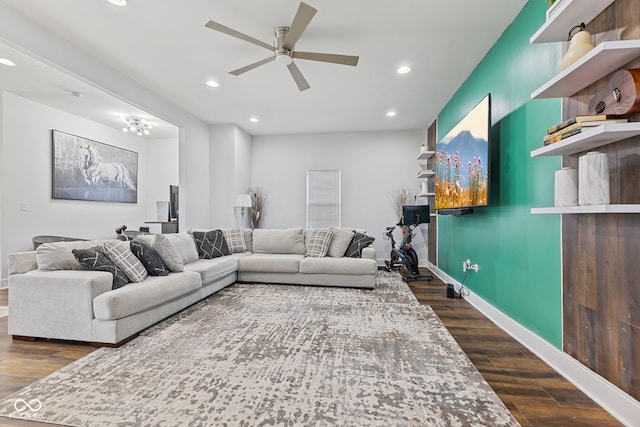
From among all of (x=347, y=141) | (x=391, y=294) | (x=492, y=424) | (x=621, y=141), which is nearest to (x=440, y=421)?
(x=492, y=424)

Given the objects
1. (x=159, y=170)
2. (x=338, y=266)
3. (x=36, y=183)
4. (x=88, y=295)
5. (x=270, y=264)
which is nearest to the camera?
(x=88, y=295)

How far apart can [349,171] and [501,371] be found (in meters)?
4.89

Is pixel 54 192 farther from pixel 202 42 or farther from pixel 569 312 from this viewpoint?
pixel 569 312

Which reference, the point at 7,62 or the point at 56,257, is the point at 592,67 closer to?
the point at 56,257

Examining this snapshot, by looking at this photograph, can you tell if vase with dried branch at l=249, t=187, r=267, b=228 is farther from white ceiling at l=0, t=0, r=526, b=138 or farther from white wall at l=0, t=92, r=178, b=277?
white wall at l=0, t=92, r=178, b=277

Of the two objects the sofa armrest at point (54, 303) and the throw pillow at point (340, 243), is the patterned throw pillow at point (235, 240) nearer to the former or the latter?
the throw pillow at point (340, 243)

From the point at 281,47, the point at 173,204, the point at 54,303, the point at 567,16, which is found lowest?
the point at 54,303

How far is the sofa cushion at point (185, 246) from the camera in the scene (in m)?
3.88

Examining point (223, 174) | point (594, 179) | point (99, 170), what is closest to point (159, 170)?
point (99, 170)

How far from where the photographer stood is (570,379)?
188 cm

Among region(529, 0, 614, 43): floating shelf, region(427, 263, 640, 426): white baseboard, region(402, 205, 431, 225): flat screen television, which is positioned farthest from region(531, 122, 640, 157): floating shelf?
region(402, 205, 431, 225): flat screen television

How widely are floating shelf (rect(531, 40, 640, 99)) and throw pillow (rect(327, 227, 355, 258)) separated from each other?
3081mm

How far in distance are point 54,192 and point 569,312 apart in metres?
6.86

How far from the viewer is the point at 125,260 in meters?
2.79
